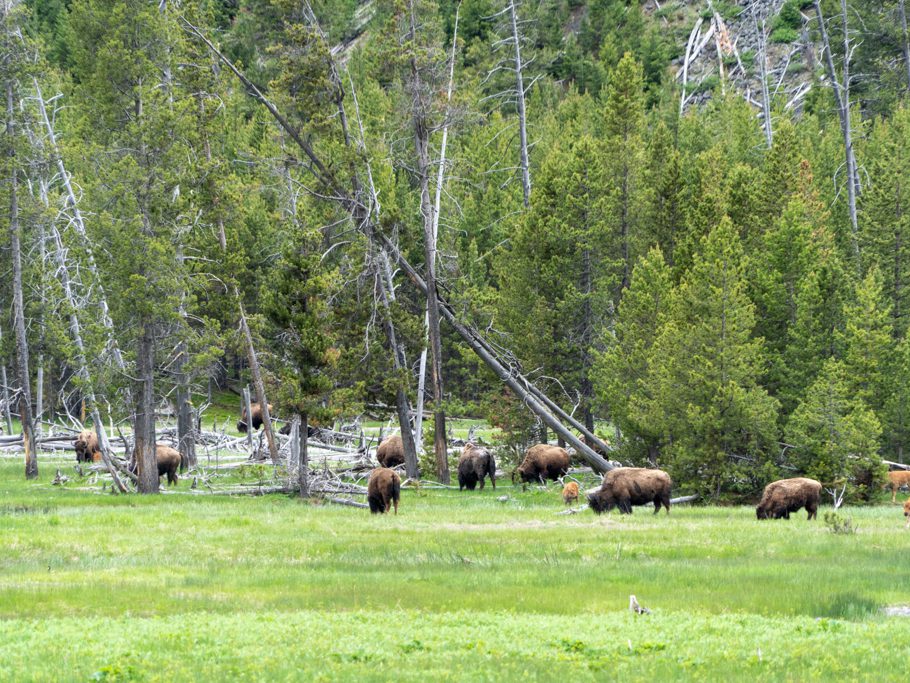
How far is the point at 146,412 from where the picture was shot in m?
34.4

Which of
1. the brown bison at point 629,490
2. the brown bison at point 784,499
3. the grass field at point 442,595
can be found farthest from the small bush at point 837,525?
the brown bison at point 629,490

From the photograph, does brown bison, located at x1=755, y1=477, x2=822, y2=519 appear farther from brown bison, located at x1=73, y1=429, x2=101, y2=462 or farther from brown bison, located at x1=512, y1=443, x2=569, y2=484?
brown bison, located at x1=73, y1=429, x2=101, y2=462

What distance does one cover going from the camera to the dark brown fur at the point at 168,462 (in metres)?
39.5

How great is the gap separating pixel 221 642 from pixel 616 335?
106ft

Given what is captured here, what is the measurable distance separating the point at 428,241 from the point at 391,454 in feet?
31.0

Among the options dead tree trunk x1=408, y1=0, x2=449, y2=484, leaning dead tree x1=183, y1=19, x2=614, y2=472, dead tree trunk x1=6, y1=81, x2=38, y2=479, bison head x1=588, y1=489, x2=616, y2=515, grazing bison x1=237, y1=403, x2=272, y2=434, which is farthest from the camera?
grazing bison x1=237, y1=403, x2=272, y2=434

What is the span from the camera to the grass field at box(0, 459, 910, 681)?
11570 mm

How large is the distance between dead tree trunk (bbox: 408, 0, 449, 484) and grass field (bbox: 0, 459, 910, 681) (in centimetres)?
982

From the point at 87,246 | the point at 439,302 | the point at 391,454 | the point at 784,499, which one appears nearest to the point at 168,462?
the point at 391,454

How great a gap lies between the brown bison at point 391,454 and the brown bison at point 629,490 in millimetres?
14166

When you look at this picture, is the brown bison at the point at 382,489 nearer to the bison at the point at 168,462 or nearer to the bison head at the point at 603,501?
the bison head at the point at 603,501

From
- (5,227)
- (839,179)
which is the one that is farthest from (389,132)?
(839,179)

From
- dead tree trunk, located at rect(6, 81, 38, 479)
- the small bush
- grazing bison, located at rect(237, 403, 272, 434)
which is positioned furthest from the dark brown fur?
the small bush

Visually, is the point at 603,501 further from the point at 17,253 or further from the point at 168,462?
the point at 17,253
